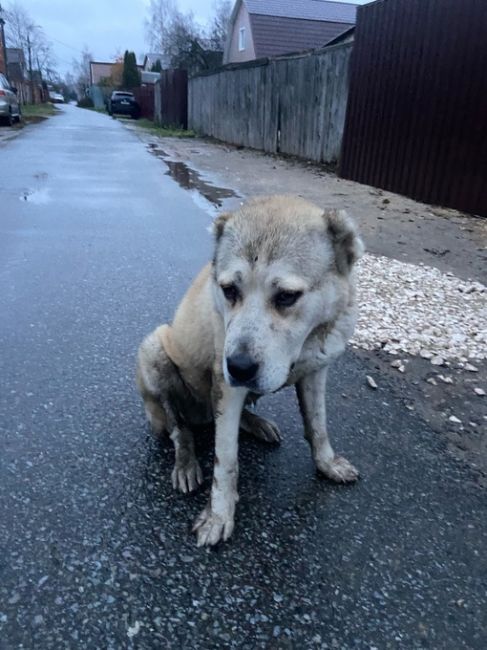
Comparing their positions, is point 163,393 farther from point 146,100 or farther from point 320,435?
point 146,100

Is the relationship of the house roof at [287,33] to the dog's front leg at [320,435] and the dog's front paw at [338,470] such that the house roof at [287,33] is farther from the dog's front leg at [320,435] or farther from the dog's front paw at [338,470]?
the dog's front paw at [338,470]

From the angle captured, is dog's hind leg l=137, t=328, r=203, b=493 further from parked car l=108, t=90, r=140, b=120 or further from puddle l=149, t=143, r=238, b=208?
parked car l=108, t=90, r=140, b=120

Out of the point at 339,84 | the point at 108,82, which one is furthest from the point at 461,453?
the point at 108,82

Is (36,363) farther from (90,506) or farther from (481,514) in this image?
(481,514)

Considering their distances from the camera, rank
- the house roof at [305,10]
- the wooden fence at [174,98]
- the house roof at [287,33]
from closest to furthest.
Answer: the wooden fence at [174,98]
the house roof at [287,33]
the house roof at [305,10]

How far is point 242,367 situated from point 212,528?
30.3 inches

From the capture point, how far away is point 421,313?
4559 millimetres

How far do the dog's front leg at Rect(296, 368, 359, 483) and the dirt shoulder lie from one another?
3633 mm

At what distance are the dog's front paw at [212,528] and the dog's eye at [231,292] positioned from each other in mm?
943

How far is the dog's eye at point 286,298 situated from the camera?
210 cm

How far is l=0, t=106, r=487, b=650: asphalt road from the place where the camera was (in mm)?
1838

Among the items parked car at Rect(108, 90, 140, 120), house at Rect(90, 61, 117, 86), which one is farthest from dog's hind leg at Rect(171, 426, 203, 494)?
house at Rect(90, 61, 117, 86)

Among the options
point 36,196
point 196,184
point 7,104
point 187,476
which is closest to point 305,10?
point 7,104

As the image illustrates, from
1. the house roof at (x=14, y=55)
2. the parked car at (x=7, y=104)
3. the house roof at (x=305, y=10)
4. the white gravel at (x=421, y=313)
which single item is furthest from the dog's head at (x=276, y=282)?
the house roof at (x=14, y=55)
